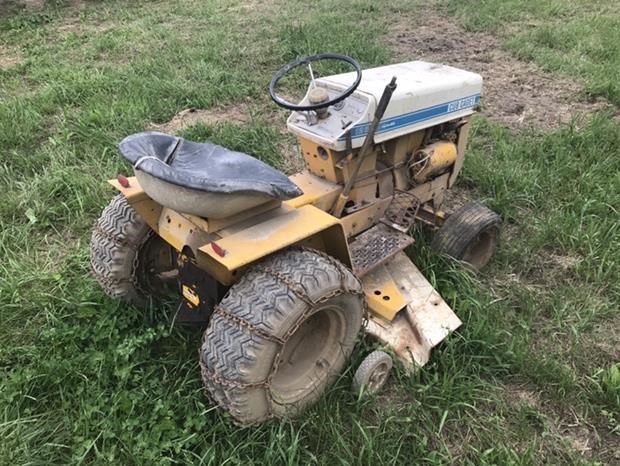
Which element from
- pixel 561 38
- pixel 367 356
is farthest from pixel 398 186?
pixel 561 38

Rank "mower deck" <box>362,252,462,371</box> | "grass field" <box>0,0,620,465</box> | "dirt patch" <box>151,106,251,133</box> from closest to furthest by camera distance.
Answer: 1. "grass field" <box>0,0,620,465</box>
2. "mower deck" <box>362,252,462,371</box>
3. "dirt patch" <box>151,106,251,133</box>

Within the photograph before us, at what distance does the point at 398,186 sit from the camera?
11.2 feet

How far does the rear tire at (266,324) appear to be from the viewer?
6.95ft

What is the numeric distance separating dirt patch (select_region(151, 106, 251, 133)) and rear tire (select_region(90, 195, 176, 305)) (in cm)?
225

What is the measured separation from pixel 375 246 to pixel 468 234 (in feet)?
1.95

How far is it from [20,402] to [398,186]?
7.67 feet

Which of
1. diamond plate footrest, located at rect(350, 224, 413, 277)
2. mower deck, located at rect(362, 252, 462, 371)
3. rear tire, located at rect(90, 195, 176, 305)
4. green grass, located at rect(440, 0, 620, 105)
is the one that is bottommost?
green grass, located at rect(440, 0, 620, 105)

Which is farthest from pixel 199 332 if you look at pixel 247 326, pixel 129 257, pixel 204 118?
pixel 204 118

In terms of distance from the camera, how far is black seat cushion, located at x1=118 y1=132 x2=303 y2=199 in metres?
2.11

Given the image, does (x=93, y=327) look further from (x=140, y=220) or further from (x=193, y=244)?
(x=193, y=244)

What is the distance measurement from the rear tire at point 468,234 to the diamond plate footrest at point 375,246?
296mm

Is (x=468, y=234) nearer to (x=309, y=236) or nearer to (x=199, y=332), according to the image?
(x=309, y=236)

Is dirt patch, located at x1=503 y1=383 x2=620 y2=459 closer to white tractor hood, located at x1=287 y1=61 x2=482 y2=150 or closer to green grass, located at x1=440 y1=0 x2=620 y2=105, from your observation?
white tractor hood, located at x1=287 y1=61 x2=482 y2=150

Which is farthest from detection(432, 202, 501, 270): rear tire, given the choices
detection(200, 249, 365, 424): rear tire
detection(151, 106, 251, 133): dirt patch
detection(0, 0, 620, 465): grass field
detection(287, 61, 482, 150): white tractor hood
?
detection(151, 106, 251, 133): dirt patch
